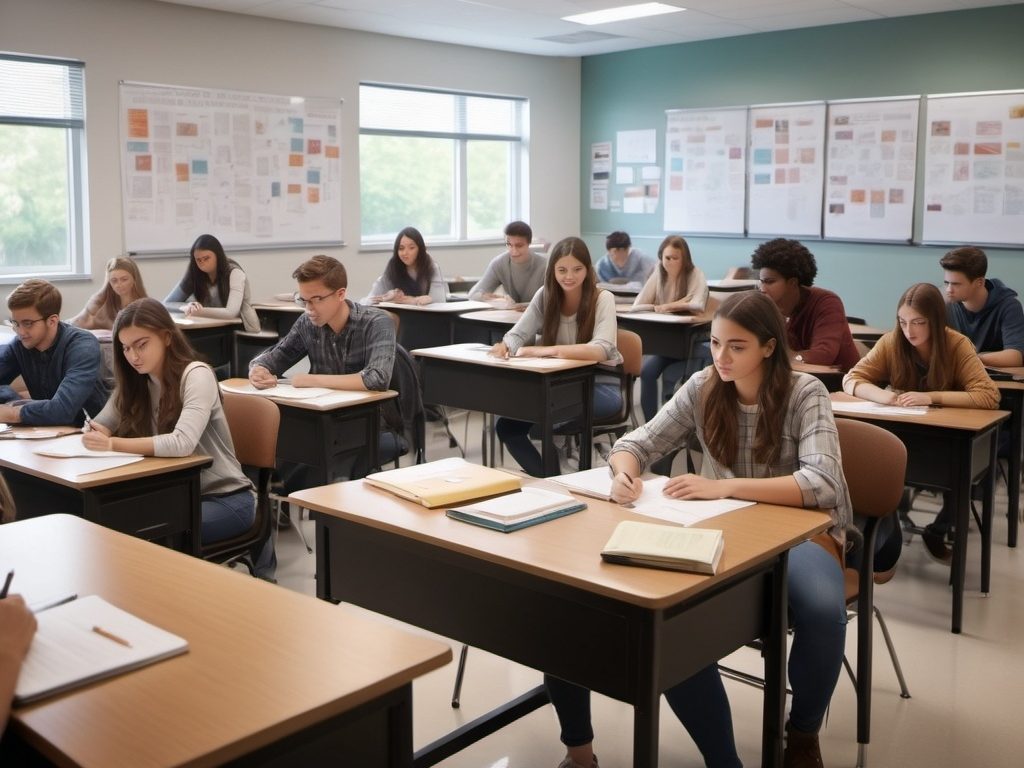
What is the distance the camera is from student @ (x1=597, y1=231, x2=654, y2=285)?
841 cm

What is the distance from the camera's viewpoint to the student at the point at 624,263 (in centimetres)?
841

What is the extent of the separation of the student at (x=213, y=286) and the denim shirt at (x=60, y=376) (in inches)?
93.3

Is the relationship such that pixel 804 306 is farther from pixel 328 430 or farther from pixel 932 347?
pixel 328 430

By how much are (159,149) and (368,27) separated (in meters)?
1.98

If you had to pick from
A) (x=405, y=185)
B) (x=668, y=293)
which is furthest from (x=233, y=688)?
(x=405, y=185)

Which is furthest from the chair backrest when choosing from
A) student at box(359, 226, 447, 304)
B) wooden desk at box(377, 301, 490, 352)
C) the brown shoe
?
student at box(359, 226, 447, 304)

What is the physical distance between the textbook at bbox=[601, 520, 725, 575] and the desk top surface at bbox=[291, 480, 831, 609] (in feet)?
0.05

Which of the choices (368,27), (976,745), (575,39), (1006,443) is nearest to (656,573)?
(976,745)

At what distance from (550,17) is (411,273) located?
2.28 metres

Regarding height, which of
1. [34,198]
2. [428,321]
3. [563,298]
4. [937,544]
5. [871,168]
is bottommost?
[937,544]

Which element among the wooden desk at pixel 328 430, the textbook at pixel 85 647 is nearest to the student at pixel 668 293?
the wooden desk at pixel 328 430

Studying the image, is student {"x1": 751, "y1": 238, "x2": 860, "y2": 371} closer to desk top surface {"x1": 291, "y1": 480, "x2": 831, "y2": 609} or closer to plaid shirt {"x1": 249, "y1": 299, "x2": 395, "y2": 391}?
plaid shirt {"x1": 249, "y1": 299, "x2": 395, "y2": 391}

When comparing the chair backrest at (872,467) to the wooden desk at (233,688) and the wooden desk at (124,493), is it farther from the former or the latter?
the wooden desk at (124,493)

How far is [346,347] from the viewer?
421cm
